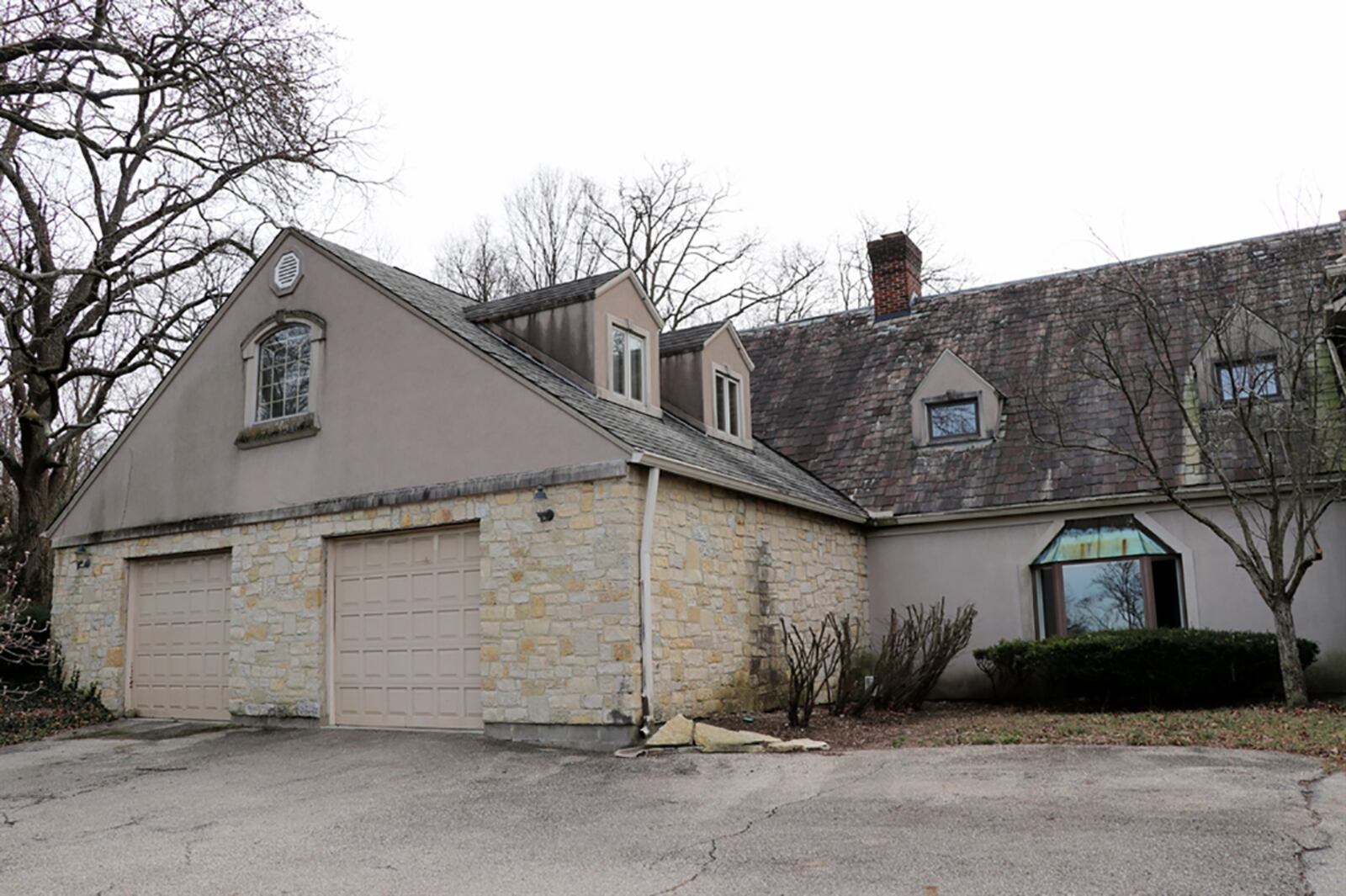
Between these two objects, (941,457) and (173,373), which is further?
(941,457)

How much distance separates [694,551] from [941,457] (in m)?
5.97

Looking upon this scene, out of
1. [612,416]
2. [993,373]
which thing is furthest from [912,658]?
[993,373]

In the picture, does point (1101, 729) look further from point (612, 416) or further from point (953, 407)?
point (953, 407)

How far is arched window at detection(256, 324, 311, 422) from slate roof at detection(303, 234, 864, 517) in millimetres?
1281

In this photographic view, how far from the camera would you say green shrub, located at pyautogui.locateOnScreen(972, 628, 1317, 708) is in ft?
42.0

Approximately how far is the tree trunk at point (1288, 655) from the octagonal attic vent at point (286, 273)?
12.1 m

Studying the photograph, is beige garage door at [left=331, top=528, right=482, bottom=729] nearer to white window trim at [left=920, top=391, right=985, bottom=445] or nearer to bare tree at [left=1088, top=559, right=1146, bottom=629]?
white window trim at [left=920, top=391, right=985, bottom=445]

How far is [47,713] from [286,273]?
6604 millimetres

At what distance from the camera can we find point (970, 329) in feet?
60.2

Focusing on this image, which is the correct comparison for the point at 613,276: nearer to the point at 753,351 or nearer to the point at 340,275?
the point at 340,275

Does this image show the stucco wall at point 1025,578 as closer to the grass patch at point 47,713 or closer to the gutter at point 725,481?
the gutter at point 725,481

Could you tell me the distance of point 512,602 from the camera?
11422mm

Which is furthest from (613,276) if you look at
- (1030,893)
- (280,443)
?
(1030,893)

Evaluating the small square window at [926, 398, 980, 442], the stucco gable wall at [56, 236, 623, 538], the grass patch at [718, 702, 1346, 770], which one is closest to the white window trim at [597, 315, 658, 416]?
the stucco gable wall at [56, 236, 623, 538]
